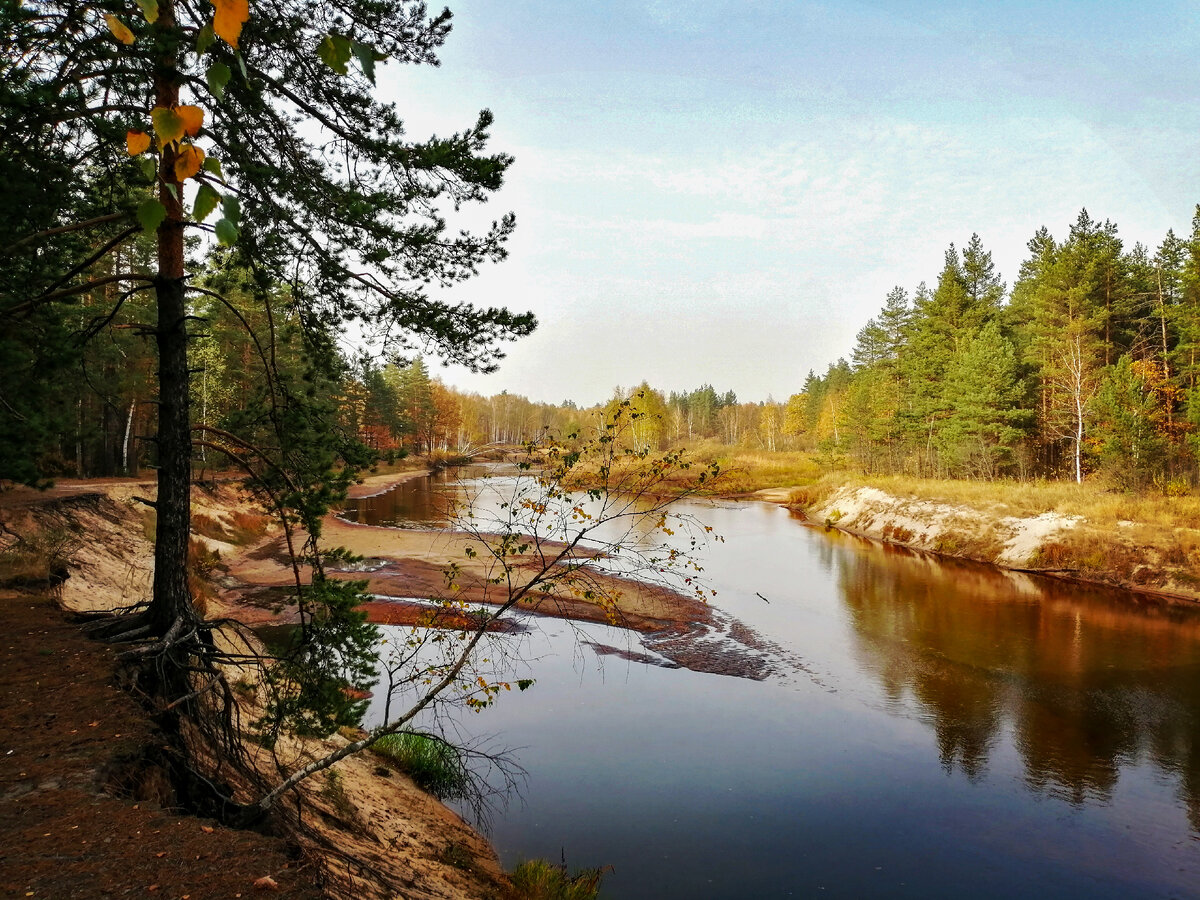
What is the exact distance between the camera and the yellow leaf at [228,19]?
1.18 metres

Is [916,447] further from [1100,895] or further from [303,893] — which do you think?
[303,893]

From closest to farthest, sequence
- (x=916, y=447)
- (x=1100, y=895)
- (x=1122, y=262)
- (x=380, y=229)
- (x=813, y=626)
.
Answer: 1. (x=380, y=229)
2. (x=1100, y=895)
3. (x=813, y=626)
4. (x=1122, y=262)
5. (x=916, y=447)

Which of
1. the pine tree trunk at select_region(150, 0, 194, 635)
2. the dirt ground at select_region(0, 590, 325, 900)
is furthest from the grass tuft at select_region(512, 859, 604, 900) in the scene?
the pine tree trunk at select_region(150, 0, 194, 635)

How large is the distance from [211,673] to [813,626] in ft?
55.6

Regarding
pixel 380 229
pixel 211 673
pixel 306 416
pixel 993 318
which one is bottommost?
pixel 211 673

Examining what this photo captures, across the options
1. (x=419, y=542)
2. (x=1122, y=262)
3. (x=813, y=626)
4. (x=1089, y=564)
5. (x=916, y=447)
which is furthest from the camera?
(x=916, y=447)

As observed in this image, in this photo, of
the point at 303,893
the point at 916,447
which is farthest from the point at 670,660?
the point at 916,447

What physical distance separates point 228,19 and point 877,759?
13.4 m

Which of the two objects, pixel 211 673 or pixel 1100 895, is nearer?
pixel 211 673

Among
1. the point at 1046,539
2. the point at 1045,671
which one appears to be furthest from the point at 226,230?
the point at 1046,539

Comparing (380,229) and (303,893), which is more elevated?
(380,229)

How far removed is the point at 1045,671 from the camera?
15.5 meters

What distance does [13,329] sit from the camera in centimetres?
575

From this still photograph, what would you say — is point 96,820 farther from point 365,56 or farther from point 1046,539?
Answer: point 1046,539
